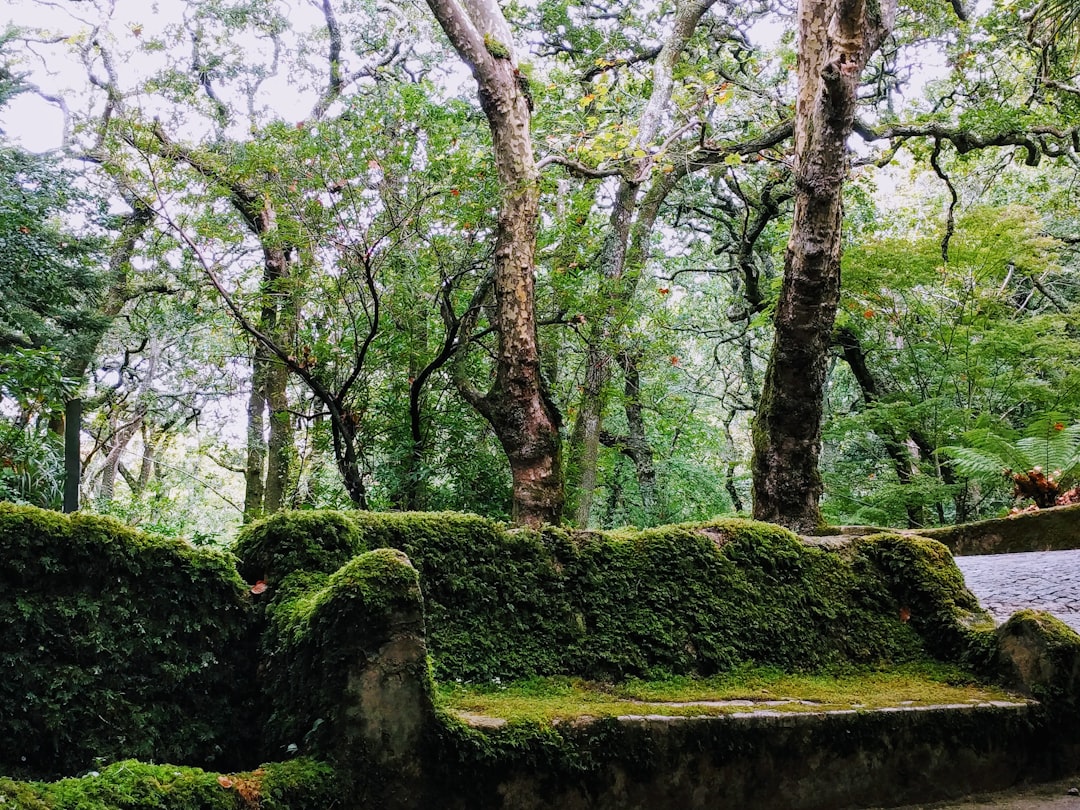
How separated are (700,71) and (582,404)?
3.76m

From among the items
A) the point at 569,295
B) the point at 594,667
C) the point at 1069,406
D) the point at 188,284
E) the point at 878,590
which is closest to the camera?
the point at 594,667

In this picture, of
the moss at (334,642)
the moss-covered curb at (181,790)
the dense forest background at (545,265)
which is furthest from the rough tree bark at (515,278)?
the moss-covered curb at (181,790)

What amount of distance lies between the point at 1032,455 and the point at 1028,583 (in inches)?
105

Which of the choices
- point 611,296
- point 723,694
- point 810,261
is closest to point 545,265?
point 611,296

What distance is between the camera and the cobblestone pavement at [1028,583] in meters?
4.11

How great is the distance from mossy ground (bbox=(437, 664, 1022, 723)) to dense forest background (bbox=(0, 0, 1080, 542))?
79.3 inches

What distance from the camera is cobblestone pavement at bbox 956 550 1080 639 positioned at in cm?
411

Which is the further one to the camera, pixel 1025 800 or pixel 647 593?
pixel 647 593

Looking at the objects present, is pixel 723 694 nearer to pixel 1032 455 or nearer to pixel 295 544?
pixel 295 544

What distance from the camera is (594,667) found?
2627 millimetres

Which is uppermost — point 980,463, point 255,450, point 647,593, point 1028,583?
point 255,450

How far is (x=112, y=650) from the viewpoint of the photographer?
190cm

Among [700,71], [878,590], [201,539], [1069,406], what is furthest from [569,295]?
[1069,406]

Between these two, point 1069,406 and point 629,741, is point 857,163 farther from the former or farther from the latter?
point 629,741
